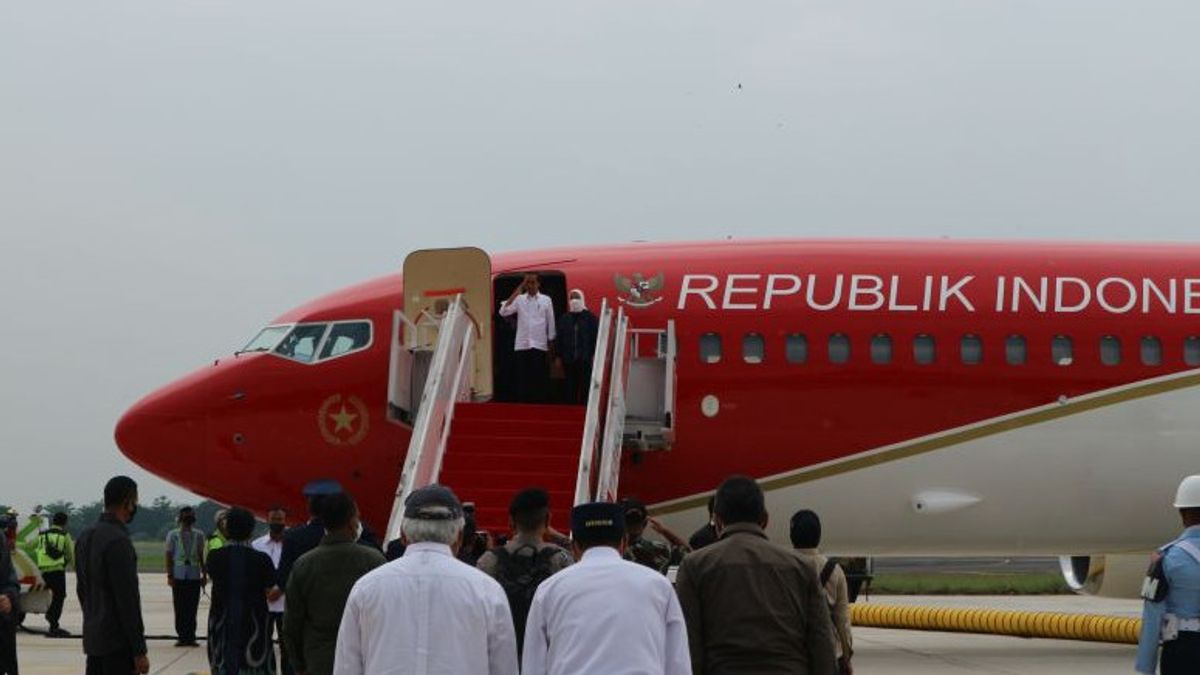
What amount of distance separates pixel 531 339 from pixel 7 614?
7.91 m

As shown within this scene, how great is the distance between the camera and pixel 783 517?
19875mm

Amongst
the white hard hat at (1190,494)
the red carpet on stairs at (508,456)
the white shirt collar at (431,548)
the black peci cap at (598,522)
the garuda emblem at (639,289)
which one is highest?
the garuda emblem at (639,289)

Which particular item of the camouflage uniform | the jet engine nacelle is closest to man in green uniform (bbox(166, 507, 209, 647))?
the camouflage uniform

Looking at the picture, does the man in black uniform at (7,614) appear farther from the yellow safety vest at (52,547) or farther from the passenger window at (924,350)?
the yellow safety vest at (52,547)

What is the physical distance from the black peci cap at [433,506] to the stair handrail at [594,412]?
7724mm

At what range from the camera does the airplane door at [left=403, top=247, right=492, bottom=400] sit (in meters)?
19.2

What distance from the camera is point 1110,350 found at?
20.0 m

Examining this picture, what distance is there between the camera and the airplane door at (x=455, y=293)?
1917 cm

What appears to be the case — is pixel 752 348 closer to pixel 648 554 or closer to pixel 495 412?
pixel 495 412

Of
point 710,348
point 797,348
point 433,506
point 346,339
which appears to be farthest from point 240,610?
point 797,348

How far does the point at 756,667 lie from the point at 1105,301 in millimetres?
13402

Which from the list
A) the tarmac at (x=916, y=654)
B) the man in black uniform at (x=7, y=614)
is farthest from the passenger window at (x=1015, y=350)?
the man in black uniform at (x=7, y=614)

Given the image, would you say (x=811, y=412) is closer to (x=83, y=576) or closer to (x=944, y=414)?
(x=944, y=414)

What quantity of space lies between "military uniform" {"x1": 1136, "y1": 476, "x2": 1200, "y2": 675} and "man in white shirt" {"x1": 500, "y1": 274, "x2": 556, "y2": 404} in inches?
399
